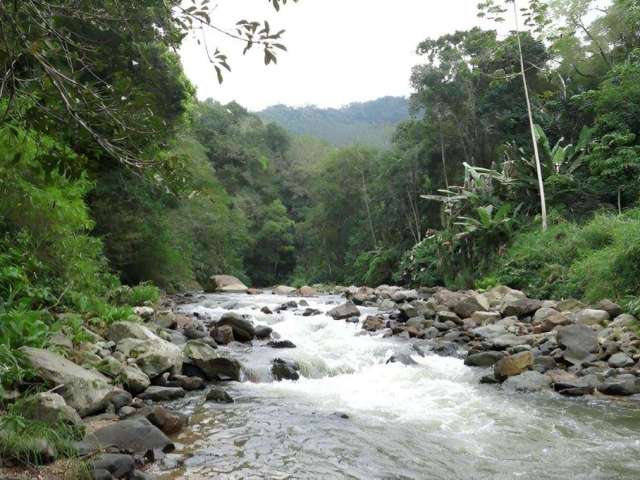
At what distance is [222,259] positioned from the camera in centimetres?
2769

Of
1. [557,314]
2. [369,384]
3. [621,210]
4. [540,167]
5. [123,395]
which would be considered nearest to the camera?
[123,395]

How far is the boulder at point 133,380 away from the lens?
6.01 metres

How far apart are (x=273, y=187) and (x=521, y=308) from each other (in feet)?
108

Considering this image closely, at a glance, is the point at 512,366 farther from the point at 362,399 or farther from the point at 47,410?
the point at 47,410

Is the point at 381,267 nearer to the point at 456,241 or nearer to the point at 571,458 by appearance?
the point at 456,241

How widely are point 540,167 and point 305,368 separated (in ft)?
42.7

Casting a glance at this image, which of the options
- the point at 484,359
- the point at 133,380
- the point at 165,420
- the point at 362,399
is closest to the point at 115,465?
the point at 165,420

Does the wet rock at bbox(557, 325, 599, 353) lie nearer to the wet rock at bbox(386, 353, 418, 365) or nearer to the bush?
the bush

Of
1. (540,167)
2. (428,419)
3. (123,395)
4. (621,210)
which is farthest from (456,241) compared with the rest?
(123,395)

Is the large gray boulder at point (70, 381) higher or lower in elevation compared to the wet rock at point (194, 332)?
higher

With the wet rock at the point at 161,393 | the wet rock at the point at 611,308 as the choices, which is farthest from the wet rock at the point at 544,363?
the wet rock at the point at 161,393

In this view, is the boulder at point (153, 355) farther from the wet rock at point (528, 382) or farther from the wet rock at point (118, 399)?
the wet rock at point (528, 382)

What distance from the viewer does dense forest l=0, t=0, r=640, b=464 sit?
2.74 meters

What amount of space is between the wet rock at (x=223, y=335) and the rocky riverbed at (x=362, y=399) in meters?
0.02
